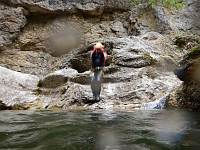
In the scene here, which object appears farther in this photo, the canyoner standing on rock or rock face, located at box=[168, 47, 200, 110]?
the canyoner standing on rock

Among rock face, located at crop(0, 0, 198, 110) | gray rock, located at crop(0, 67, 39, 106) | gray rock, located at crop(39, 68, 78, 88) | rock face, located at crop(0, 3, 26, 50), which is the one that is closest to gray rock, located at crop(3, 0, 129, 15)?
rock face, located at crop(0, 0, 198, 110)

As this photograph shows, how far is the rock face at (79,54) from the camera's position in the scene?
56.6ft

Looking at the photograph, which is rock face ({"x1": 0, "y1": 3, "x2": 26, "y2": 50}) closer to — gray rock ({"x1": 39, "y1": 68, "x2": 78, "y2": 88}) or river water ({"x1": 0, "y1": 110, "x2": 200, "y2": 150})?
gray rock ({"x1": 39, "y1": 68, "x2": 78, "y2": 88})

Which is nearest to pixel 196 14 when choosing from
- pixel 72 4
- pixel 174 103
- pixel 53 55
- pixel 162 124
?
pixel 72 4

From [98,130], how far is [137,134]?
43.6 inches

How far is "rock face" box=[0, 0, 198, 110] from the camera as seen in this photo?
56.6 ft

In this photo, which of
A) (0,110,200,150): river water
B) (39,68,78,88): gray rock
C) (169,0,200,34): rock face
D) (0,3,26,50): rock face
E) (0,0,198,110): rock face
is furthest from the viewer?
(169,0,200,34): rock face

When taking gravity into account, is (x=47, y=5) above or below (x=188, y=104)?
above

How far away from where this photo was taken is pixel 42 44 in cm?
2981

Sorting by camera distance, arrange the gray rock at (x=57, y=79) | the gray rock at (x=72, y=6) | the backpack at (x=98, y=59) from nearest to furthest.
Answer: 1. the backpack at (x=98, y=59)
2. the gray rock at (x=57, y=79)
3. the gray rock at (x=72, y=6)

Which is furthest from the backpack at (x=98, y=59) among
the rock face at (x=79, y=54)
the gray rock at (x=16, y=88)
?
the gray rock at (x=16, y=88)

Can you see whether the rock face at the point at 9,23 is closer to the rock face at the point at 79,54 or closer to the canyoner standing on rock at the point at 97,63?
the rock face at the point at 79,54

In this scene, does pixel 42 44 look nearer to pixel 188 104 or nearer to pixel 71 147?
pixel 188 104

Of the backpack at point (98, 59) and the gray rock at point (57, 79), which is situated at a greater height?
the backpack at point (98, 59)
